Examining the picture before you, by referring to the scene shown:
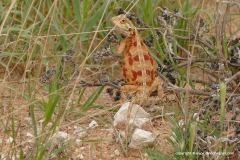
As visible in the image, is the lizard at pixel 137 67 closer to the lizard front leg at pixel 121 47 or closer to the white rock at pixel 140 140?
the lizard front leg at pixel 121 47

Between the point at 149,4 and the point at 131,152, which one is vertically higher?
the point at 149,4

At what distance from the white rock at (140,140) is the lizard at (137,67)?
50cm

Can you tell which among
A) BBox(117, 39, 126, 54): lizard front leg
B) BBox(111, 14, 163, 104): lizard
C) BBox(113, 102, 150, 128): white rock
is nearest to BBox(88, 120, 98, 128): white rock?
BBox(113, 102, 150, 128): white rock

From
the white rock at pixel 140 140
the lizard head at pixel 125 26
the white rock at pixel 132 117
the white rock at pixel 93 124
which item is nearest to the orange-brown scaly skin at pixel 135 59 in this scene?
the lizard head at pixel 125 26

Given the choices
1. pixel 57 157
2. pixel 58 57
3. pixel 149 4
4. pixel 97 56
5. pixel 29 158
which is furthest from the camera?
pixel 149 4

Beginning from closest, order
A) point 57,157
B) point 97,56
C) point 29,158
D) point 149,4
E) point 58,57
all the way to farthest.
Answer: point 29,158 → point 57,157 → point 97,56 → point 58,57 → point 149,4

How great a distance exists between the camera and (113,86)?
14.2ft

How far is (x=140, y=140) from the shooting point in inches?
145

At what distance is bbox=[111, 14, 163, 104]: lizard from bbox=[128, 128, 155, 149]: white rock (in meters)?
0.50

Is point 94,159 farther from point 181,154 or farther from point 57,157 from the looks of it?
point 181,154

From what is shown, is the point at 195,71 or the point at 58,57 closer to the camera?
the point at 58,57

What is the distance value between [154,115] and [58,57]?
0.78 metres

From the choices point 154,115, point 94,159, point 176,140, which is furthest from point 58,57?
point 176,140

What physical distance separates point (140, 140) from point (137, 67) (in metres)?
0.78
